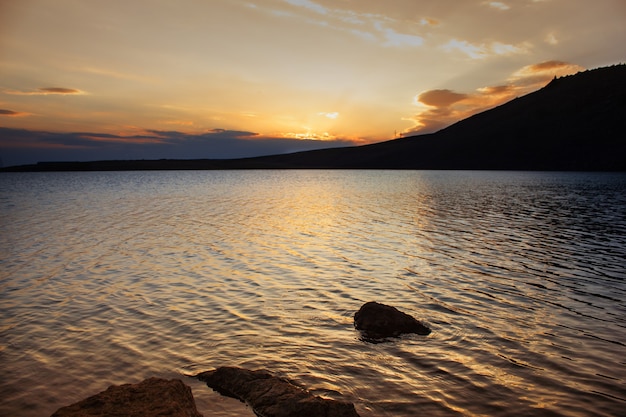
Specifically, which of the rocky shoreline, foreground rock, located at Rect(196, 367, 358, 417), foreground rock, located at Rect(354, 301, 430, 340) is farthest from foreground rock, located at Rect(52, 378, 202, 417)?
foreground rock, located at Rect(354, 301, 430, 340)

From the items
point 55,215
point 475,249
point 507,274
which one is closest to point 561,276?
point 507,274

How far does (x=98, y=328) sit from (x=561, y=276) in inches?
734

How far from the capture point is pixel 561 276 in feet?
63.6

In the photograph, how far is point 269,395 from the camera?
8234 millimetres

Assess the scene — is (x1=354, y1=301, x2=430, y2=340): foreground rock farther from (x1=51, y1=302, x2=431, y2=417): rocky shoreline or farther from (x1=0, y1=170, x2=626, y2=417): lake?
(x1=51, y1=302, x2=431, y2=417): rocky shoreline

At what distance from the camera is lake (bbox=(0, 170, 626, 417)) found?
362 inches

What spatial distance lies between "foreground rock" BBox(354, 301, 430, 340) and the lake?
13.3 inches

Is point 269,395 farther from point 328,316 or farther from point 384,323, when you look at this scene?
point 328,316

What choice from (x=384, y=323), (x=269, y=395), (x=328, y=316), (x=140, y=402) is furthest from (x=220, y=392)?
(x=328, y=316)

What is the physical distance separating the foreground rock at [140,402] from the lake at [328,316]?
3.92 feet

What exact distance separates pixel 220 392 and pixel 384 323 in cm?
533

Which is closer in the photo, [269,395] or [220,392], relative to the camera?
[269,395]

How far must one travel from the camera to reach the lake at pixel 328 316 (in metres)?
9.20

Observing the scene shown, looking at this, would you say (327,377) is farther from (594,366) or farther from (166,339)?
(594,366)
